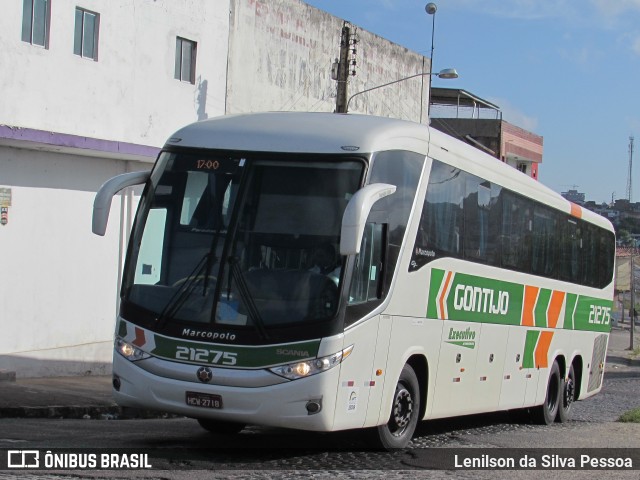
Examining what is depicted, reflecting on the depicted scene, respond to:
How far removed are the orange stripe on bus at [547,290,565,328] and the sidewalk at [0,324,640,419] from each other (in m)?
6.03

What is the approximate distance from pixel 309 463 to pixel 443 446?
220cm

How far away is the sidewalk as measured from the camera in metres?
13.3

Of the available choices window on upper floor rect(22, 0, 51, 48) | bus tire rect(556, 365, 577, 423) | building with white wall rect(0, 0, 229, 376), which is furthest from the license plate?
window on upper floor rect(22, 0, 51, 48)

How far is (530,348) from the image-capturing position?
1462cm

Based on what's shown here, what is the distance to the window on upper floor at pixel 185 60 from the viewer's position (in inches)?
860

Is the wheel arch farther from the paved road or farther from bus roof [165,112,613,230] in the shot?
bus roof [165,112,613,230]

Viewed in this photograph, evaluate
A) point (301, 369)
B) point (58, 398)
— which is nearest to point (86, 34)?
point (58, 398)

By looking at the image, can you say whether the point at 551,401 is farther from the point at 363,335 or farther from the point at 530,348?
the point at 363,335

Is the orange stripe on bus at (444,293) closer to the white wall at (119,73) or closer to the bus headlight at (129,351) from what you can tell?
the bus headlight at (129,351)

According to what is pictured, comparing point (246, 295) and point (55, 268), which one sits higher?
point (246, 295)

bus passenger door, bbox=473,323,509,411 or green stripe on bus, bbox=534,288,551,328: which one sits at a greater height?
green stripe on bus, bbox=534,288,551,328

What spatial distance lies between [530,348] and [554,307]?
1.31 metres

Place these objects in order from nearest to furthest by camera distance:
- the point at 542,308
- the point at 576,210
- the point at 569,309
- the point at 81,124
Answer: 1. the point at 542,308
2. the point at 569,309
3. the point at 576,210
4. the point at 81,124

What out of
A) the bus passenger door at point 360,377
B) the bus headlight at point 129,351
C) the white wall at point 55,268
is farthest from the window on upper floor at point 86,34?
the bus passenger door at point 360,377
